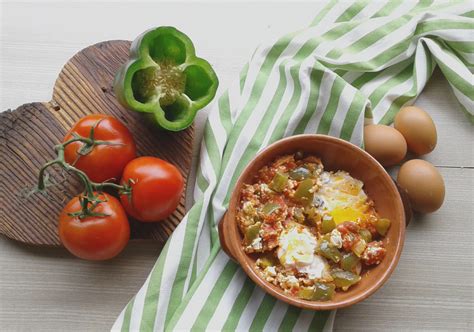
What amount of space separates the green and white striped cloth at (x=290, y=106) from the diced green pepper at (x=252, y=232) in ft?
0.44

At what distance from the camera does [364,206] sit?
1.70 m

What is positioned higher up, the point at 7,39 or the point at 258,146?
the point at 7,39

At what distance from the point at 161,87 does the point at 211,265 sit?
0.49m

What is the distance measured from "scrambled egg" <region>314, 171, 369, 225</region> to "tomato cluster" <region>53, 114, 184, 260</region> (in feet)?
1.23

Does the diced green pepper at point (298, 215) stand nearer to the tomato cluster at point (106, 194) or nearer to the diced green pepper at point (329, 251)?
the diced green pepper at point (329, 251)

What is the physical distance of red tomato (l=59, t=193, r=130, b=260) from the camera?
164 centimetres

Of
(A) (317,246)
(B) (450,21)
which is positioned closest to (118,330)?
(A) (317,246)

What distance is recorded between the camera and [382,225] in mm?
1671

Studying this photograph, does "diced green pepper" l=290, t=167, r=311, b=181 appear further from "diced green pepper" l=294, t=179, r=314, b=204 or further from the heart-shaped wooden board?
the heart-shaped wooden board

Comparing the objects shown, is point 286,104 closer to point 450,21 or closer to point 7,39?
point 450,21

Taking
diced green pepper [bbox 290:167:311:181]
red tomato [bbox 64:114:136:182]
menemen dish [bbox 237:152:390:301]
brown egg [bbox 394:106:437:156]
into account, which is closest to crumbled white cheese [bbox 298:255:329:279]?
menemen dish [bbox 237:152:390:301]

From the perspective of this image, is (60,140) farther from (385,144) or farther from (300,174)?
(385,144)

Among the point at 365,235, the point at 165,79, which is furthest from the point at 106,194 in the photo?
the point at 365,235

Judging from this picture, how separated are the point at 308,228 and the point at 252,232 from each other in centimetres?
15
